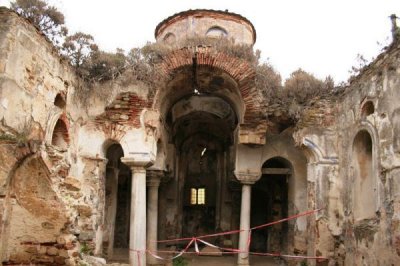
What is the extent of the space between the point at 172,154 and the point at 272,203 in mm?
4420

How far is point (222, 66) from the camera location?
11859 millimetres

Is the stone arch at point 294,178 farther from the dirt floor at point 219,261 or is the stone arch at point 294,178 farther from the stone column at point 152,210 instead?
the stone column at point 152,210

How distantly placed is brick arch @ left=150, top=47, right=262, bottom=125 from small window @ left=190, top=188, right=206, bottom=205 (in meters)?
9.88

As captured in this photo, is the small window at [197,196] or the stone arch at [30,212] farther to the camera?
the small window at [197,196]

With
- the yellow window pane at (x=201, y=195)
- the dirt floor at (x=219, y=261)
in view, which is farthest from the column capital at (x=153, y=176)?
the yellow window pane at (x=201, y=195)

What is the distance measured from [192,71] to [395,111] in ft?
19.1

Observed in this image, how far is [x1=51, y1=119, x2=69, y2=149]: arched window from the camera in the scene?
34.2 ft

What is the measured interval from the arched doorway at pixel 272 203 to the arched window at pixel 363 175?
355cm

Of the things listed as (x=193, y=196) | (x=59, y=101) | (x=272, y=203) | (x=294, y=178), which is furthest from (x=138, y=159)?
(x=193, y=196)

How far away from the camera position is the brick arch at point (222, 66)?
1180cm

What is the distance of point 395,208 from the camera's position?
8.11m

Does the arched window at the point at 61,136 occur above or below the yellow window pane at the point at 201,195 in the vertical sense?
above

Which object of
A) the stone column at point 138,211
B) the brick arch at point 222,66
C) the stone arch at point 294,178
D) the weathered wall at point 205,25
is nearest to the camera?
the stone column at point 138,211

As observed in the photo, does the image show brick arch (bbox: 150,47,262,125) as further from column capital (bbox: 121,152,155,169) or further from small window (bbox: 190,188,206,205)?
small window (bbox: 190,188,206,205)
